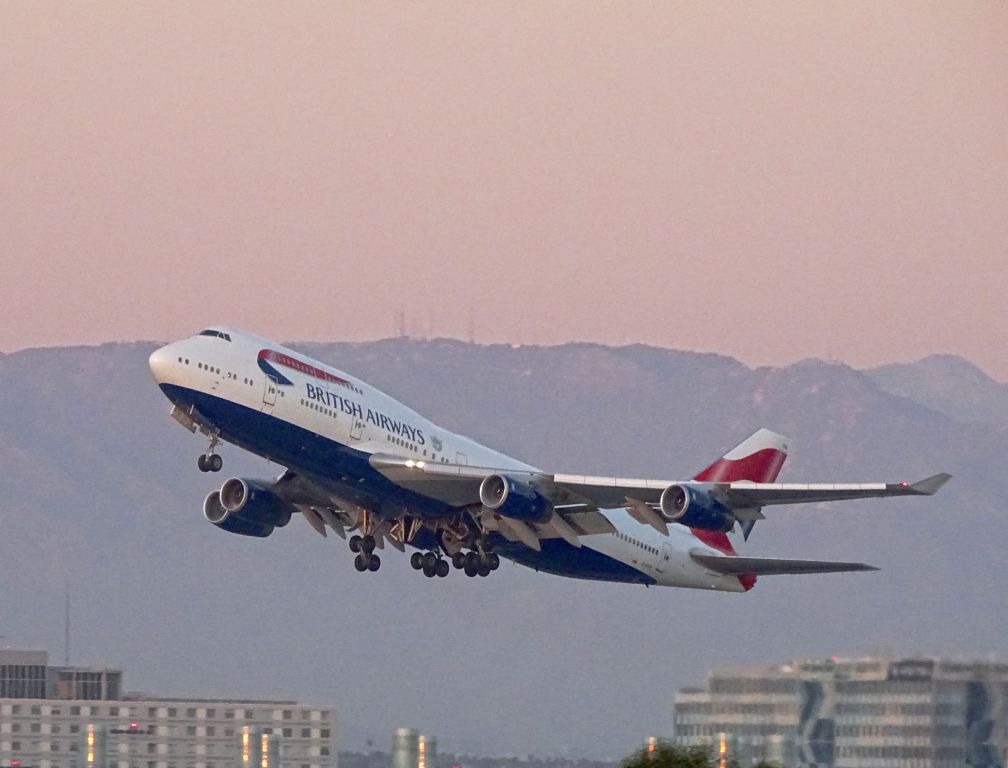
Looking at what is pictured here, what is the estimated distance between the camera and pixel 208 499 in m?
61.4

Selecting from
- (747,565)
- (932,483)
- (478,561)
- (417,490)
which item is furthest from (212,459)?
(747,565)

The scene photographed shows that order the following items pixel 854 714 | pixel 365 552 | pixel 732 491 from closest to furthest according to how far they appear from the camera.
Result: 1. pixel 732 491
2. pixel 854 714
3. pixel 365 552

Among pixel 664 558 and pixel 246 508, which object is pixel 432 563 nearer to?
pixel 246 508

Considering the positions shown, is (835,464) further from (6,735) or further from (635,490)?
(635,490)

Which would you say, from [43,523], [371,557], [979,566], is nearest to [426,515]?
[371,557]

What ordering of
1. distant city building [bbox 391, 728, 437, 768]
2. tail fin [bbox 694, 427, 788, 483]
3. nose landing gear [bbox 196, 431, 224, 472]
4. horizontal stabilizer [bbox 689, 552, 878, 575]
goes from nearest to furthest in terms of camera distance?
1. nose landing gear [bbox 196, 431, 224, 472]
2. horizontal stabilizer [bbox 689, 552, 878, 575]
3. tail fin [bbox 694, 427, 788, 483]
4. distant city building [bbox 391, 728, 437, 768]

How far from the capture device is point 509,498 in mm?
55406

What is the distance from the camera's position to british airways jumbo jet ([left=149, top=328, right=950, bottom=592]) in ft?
176

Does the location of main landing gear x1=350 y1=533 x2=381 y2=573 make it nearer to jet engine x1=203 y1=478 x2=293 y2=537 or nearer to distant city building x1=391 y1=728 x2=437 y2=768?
jet engine x1=203 y1=478 x2=293 y2=537

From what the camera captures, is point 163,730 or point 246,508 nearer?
point 246,508

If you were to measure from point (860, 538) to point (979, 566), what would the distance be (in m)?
25.8

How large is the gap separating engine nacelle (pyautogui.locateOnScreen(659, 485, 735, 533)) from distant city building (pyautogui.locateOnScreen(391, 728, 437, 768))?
1901 cm

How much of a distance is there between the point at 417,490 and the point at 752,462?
16303 mm

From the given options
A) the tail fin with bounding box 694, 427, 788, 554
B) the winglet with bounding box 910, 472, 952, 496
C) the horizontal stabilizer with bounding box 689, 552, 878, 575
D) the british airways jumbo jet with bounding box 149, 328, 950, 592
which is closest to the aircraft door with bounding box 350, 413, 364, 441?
the british airways jumbo jet with bounding box 149, 328, 950, 592
